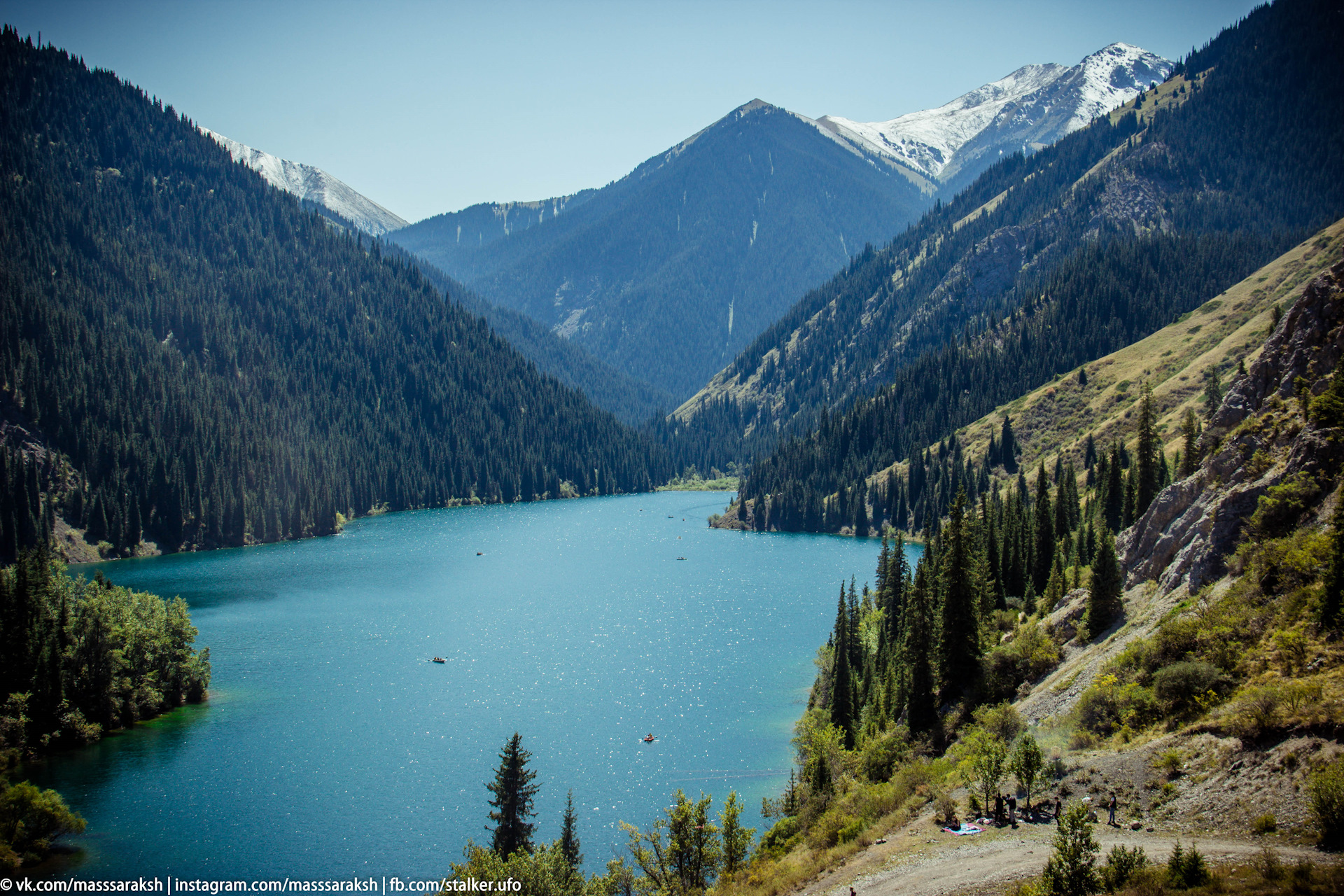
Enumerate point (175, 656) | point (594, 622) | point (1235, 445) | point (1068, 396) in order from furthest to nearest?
1. point (1068, 396)
2. point (594, 622)
3. point (175, 656)
4. point (1235, 445)

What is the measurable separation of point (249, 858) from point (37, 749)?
2882 centimetres

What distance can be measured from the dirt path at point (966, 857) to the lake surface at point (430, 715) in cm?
2704

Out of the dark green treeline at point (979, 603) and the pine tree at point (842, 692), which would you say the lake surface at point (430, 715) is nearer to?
the pine tree at point (842, 692)

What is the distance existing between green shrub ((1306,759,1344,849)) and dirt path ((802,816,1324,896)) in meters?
0.54

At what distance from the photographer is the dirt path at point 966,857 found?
78.4 feet

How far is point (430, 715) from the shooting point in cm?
8106

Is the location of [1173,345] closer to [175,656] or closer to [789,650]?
[789,650]

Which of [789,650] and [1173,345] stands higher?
[1173,345]

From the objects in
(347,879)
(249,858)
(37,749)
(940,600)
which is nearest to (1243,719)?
(940,600)

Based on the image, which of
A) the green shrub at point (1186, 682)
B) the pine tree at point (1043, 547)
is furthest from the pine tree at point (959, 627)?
the pine tree at point (1043, 547)

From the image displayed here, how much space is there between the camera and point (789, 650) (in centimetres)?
10275

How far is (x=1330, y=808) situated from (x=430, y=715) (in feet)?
244

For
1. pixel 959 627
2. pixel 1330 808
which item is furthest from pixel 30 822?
pixel 1330 808

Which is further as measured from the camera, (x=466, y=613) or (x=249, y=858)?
(x=466, y=613)
